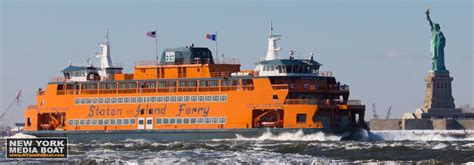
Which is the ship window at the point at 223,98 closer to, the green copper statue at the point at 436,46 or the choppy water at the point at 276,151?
the choppy water at the point at 276,151

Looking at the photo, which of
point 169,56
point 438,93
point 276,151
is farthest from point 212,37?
point 438,93

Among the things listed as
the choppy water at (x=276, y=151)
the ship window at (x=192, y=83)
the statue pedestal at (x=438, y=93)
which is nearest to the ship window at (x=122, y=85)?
the choppy water at (x=276, y=151)

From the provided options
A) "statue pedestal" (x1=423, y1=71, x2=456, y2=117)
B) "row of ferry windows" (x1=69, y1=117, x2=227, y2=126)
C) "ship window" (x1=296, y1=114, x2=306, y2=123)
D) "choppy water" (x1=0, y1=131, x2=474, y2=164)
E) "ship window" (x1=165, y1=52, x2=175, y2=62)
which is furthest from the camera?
"statue pedestal" (x1=423, y1=71, x2=456, y2=117)

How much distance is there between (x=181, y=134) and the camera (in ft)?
266

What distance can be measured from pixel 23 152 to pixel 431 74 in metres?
115

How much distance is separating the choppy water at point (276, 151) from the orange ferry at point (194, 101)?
1.37m

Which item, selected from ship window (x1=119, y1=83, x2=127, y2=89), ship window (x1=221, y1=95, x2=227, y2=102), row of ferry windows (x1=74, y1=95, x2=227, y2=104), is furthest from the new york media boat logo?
ship window (x1=119, y1=83, x2=127, y2=89)

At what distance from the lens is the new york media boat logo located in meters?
57.6

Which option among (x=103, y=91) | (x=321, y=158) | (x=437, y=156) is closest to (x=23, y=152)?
(x=321, y=158)

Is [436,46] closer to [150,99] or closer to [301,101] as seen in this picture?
[150,99]

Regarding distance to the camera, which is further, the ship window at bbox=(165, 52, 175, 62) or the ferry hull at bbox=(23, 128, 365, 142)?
the ship window at bbox=(165, 52, 175, 62)

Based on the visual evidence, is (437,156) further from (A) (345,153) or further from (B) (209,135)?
(B) (209,135)

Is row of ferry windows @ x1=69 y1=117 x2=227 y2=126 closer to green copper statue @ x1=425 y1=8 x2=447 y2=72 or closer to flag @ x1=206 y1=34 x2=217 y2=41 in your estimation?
flag @ x1=206 y1=34 x2=217 y2=41

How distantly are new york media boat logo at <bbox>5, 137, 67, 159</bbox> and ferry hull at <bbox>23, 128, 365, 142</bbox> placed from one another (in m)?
18.8
